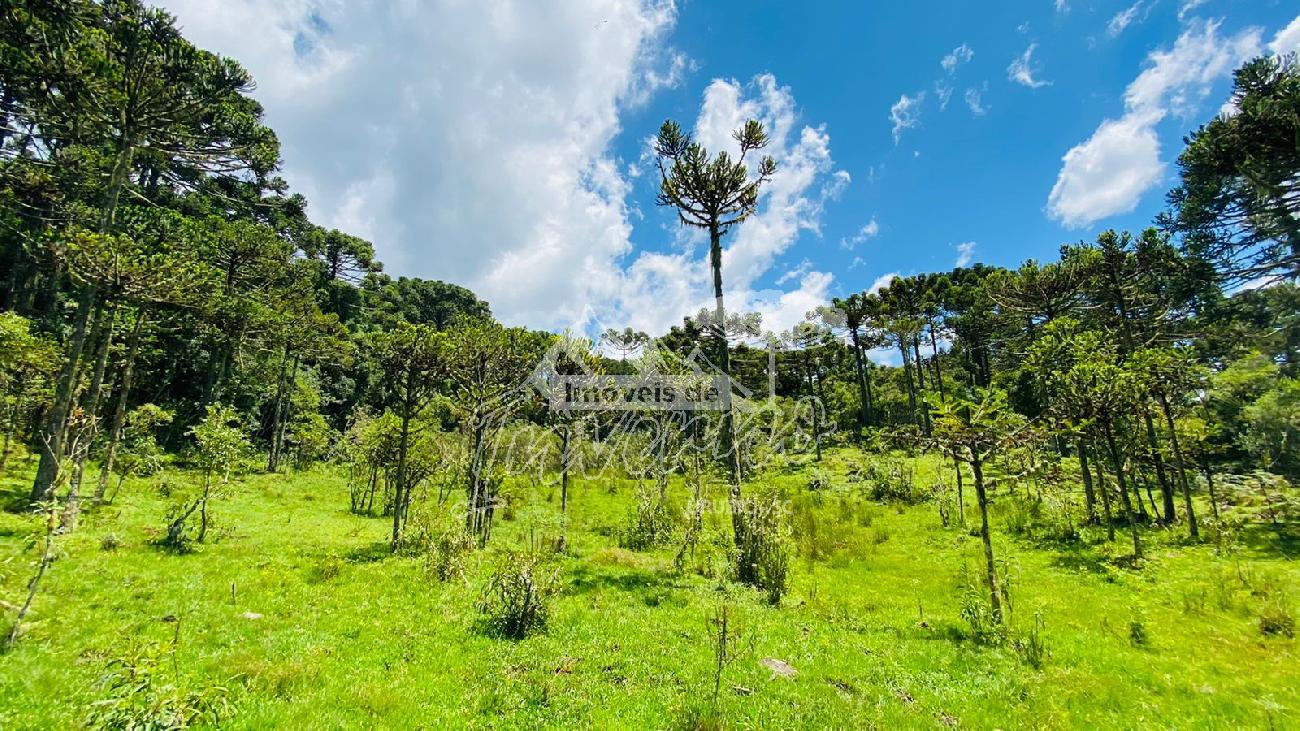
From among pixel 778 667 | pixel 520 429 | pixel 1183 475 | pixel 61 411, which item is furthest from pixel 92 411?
pixel 1183 475

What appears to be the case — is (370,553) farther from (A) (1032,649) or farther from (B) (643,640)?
(A) (1032,649)

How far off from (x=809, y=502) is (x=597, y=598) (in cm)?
1828

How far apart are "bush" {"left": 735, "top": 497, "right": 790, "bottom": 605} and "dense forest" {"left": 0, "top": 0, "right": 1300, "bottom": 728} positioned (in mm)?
102

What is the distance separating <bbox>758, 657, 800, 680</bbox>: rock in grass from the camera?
867 cm

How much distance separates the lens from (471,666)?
8609 millimetres

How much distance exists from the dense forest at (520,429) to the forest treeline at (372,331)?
143mm

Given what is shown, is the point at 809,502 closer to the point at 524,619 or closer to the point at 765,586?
the point at 765,586

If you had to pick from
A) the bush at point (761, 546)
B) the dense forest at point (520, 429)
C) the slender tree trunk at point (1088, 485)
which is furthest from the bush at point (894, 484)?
the bush at point (761, 546)

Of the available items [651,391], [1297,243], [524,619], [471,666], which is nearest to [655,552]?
[524,619]

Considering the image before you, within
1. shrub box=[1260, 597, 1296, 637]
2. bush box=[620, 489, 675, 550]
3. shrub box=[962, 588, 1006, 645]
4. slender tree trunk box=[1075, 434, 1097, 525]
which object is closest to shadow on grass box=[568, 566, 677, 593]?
bush box=[620, 489, 675, 550]

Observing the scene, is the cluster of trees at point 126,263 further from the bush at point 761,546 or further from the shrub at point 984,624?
the shrub at point 984,624

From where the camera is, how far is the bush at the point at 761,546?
14.2 meters

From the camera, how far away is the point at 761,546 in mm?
14852

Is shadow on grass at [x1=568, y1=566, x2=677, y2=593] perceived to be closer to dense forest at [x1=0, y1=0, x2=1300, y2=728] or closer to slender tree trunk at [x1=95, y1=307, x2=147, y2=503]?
dense forest at [x1=0, y1=0, x2=1300, y2=728]
